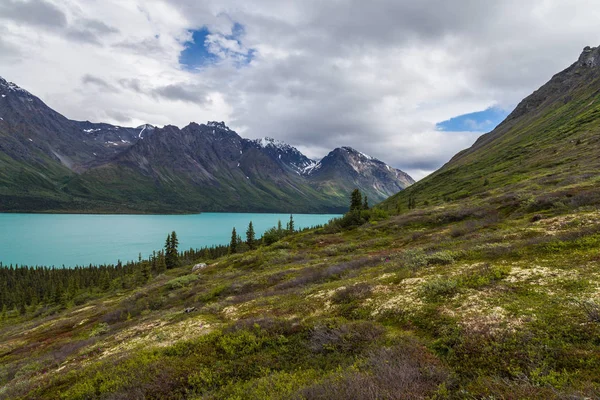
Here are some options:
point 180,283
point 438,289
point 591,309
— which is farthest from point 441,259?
point 180,283

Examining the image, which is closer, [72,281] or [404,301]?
[404,301]

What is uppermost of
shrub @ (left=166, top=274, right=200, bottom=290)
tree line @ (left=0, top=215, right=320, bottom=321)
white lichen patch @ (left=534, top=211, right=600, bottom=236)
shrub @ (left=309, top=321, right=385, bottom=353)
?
white lichen patch @ (left=534, top=211, right=600, bottom=236)

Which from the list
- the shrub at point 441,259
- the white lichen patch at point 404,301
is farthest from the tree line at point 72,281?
the white lichen patch at point 404,301

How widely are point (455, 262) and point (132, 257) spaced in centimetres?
18222

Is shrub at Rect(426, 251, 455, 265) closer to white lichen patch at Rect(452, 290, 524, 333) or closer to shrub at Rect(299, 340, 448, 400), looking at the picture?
white lichen patch at Rect(452, 290, 524, 333)

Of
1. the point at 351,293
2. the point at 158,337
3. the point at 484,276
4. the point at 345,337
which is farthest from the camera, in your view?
the point at 158,337

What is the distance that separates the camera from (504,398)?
22.9 ft

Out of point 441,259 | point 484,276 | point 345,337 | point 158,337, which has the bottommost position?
point 158,337

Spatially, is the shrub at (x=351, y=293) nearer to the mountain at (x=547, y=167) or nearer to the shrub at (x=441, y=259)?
the shrub at (x=441, y=259)

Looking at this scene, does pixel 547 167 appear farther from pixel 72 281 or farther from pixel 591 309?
pixel 72 281

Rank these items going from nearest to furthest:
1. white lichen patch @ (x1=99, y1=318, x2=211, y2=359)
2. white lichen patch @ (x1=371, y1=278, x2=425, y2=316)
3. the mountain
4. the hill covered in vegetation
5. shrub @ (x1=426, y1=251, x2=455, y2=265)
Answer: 1. the hill covered in vegetation
2. white lichen patch @ (x1=371, y1=278, x2=425, y2=316)
3. white lichen patch @ (x1=99, y1=318, x2=211, y2=359)
4. shrub @ (x1=426, y1=251, x2=455, y2=265)
5. the mountain

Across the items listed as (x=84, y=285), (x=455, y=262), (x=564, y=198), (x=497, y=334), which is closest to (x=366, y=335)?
(x=497, y=334)

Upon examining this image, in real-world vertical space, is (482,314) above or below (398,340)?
above

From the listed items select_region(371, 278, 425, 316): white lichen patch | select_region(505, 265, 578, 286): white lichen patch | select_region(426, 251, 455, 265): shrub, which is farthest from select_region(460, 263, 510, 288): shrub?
select_region(426, 251, 455, 265): shrub
